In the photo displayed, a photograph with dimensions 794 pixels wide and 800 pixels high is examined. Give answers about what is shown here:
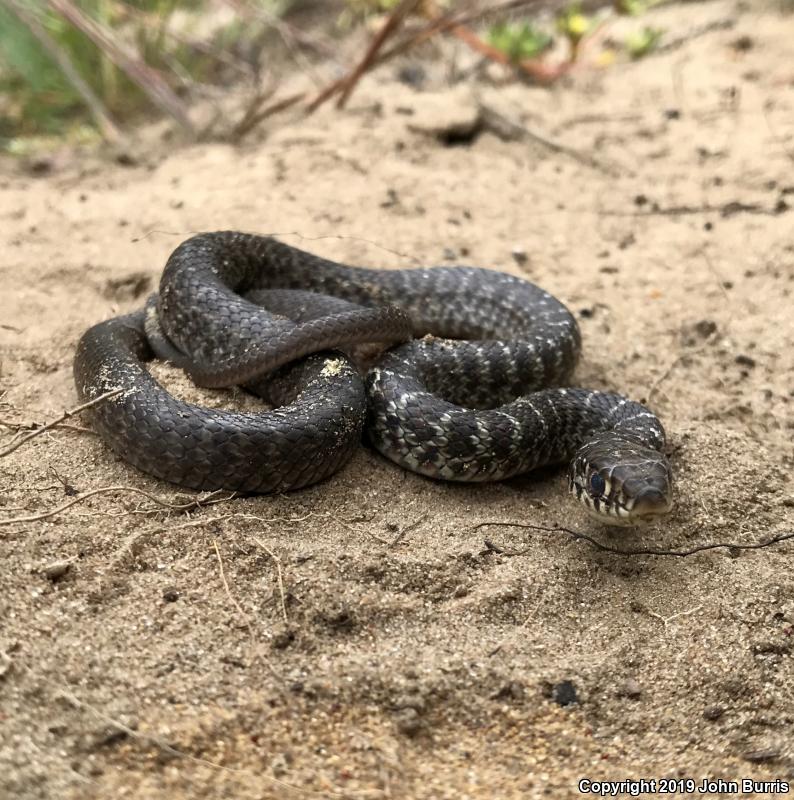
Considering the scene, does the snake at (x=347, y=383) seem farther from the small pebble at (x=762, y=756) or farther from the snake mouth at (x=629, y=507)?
the small pebble at (x=762, y=756)

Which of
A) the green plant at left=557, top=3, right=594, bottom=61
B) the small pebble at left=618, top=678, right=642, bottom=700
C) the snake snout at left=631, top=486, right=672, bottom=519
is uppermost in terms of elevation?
the green plant at left=557, top=3, right=594, bottom=61

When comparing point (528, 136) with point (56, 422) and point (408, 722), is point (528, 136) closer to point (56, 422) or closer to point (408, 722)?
point (56, 422)

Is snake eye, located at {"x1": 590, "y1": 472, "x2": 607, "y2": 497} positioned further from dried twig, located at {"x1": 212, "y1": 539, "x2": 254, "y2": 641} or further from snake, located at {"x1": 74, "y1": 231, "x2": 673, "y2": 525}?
dried twig, located at {"x1": 212, "y1": 539, "x2": 254, "y2": 641}

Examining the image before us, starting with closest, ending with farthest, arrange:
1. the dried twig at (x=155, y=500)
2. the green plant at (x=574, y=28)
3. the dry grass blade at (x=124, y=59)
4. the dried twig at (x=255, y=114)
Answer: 1. the dried twig at (x=155, y=500)
2. the dry grass blade at (x=124, y=59)
3. the dried twig at (x=255, y=114)
4. the green plant at (x=574, y=28)

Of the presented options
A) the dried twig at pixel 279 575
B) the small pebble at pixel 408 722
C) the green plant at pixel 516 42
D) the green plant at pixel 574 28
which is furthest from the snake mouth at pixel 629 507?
the green plant at pixel 574 28

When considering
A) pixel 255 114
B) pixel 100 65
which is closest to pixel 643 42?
pixel 255 114

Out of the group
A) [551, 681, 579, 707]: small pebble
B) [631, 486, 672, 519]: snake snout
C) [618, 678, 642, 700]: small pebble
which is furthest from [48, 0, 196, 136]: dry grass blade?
[618, 678, 642, 700]: small pebble

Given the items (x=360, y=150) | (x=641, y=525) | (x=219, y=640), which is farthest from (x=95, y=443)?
(x=360, y=150)
